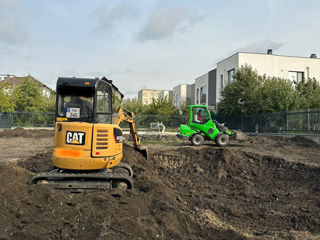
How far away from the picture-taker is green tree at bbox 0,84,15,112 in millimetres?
31547

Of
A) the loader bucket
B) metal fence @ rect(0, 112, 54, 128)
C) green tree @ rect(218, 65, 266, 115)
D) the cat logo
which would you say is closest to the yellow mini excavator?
the cat logo

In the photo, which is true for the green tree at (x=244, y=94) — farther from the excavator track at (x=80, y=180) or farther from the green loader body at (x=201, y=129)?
the excavator track at (x=80, y=180)

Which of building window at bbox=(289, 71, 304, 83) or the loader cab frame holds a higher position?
building window at bbox=(289, 71, 304, 83)

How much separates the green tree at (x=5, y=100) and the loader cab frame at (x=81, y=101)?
96.0ft

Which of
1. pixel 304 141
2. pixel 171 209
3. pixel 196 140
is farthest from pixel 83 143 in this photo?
pixel 304 141

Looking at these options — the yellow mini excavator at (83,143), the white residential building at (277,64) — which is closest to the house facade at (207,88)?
the white residential building at (277,64)

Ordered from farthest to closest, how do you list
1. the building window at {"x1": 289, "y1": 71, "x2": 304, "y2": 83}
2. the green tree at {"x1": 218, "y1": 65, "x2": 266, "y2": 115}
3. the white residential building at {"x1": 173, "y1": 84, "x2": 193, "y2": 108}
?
1. the white residential building at {"x1": 173, "y1": 84, "x2": 193, "y2": 108}
2. the building window at {"x1": 289, "y1": 71, "x2": 304, "y2": 83}
3. the green tree at {"x1": 218, "y1": 65, "x2": 266, "y2": 115}

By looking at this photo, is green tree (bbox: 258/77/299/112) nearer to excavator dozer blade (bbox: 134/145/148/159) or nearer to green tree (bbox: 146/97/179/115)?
green tree (bbox: 146/97/179/115)

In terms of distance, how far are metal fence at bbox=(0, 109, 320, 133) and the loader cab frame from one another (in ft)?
47.7

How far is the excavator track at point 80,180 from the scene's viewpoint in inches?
226

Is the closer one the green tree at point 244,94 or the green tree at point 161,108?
the green tree at point 244,94

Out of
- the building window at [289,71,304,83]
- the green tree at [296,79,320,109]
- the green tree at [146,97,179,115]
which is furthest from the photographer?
the green tree at [146,97,179,115]

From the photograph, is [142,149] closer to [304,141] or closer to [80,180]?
[80,180]

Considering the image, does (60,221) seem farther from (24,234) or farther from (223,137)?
(223,137)
